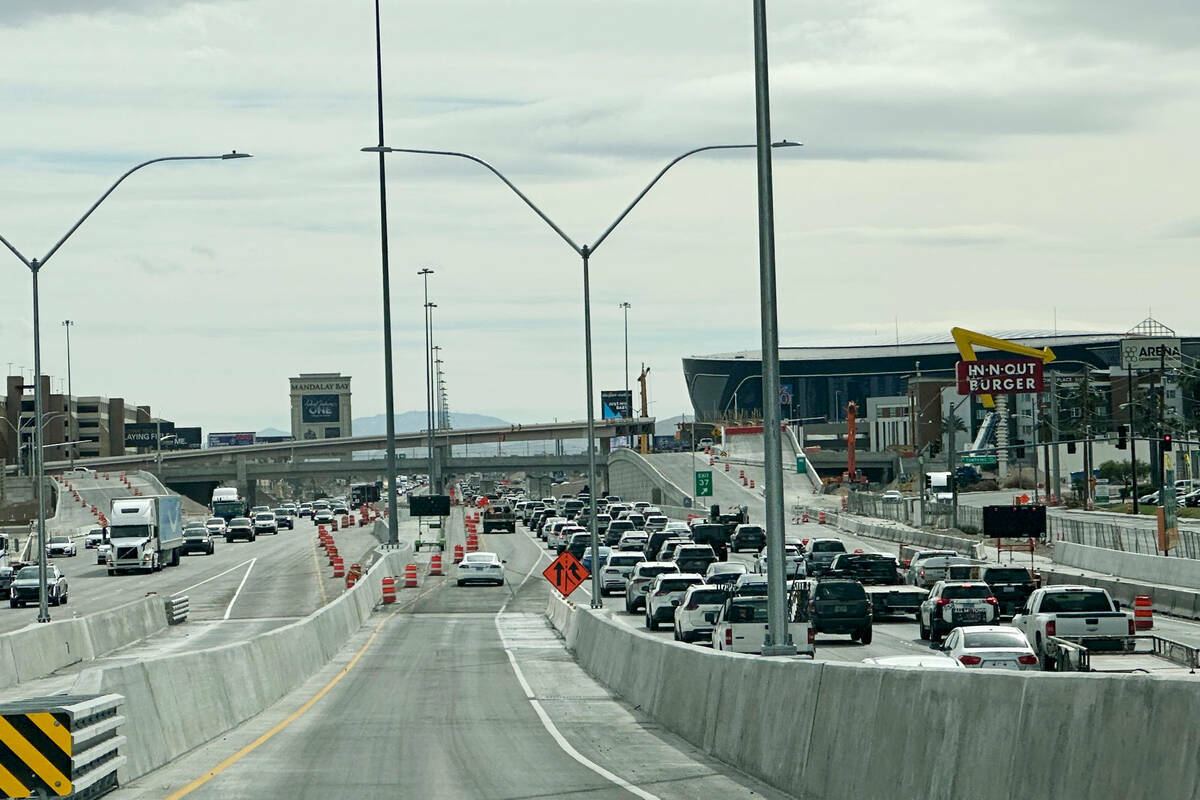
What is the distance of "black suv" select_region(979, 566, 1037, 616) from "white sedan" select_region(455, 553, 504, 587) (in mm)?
23465

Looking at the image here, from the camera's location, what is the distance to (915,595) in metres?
45.2

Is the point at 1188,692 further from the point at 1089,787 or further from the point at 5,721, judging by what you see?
the point at 5,721

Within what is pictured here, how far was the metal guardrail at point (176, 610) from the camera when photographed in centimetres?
5003

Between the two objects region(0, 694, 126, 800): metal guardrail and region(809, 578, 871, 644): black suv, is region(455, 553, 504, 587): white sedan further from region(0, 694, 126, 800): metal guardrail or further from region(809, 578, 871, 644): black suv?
region(0, 694, 126, 800): metal guardrail

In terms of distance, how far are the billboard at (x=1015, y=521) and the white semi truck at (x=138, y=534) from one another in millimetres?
38480

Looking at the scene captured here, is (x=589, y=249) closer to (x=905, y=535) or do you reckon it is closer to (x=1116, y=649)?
(x=1116, y=649)

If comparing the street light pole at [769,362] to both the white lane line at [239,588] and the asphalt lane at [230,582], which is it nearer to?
the asphalt lane at [230,582]

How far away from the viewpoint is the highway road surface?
50.6 ft

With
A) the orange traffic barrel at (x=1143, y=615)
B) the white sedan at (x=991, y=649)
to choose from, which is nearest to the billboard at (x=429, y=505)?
the orange traffic barrel at (x=1143, y=615)

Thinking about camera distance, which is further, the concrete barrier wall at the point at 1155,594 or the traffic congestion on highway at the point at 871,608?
the concrete barrier wall at the point at 1155,594

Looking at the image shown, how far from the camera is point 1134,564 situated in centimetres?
5391

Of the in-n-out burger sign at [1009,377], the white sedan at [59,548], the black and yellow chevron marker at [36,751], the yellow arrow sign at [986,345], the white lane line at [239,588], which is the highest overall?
the yellow arrow sign at [986,345]

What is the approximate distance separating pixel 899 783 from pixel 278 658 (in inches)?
741

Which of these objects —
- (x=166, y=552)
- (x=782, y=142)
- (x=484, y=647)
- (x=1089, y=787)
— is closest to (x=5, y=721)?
(x=1089, y=787)
